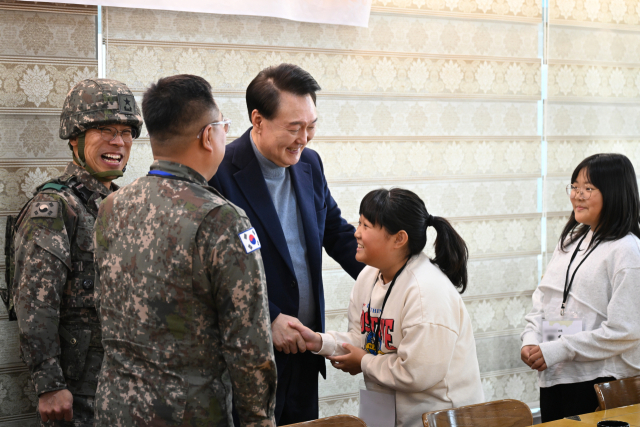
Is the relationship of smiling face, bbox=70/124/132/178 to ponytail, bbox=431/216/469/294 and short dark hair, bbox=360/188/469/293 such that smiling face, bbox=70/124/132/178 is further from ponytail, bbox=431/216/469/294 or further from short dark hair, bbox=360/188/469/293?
ponytail, bbox=431/216/469/294

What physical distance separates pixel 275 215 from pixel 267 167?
0.66ft

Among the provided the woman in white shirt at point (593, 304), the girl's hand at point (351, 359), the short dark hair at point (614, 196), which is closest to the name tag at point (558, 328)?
the woman in white shirt at point (593, 304)

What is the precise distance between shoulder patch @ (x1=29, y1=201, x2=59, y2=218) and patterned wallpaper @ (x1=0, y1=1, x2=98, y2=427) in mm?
694

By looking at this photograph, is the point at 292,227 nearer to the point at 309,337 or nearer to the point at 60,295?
the point at 309,337

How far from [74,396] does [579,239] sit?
2.32 m

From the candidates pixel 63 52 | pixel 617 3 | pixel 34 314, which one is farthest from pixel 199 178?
pixel 617 3

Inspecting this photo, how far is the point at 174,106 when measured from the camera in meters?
1.50

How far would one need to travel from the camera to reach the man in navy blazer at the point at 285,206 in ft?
7.15

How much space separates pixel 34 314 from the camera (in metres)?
2.11

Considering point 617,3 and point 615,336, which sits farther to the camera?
point 617,3

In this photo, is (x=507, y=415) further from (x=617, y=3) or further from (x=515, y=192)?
(x=617, y=3)

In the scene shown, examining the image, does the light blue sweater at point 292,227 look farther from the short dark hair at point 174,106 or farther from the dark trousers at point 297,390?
the short dark hair at point 174,106

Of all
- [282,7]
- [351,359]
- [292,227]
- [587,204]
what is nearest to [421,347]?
[351,359]

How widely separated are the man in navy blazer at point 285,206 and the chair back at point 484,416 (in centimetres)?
51
